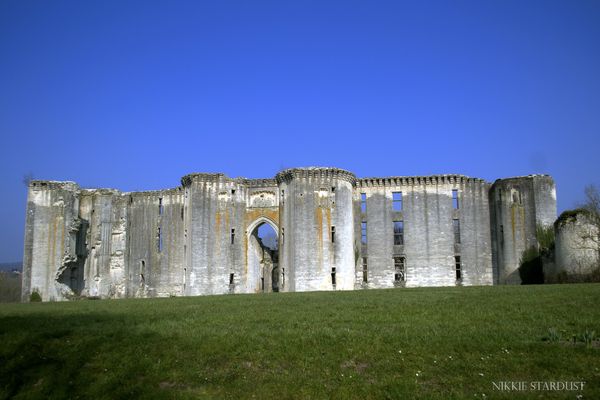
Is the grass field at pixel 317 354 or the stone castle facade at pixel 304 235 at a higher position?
the stone castle facade at pixel 304 235

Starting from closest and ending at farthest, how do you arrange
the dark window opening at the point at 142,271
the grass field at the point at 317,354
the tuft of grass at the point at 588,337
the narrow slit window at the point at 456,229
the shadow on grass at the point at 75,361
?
1. the grass field at the point at 317,354
2. the tuft of grass at the point at 588,337
3. the shadow on grass at the point at 75,361
4. the narrow slit window at the point at 456,229
5. the dark window opening at the point at 142,271

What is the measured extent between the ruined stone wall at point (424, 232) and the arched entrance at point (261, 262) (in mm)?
7347

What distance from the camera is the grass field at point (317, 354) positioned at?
13.5 m

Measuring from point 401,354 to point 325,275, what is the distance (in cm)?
2890

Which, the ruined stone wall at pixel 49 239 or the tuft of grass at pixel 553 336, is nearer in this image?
the tuft of grass at pixel 553 336

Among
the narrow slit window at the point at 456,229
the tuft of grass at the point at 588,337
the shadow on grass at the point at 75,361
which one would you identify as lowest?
the shadow on grass at the point at 75,361

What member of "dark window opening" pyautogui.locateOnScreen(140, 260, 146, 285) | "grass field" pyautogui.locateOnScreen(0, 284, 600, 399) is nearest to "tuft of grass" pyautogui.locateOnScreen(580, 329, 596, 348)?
"grass field" pyautogui.locateOnScreen(0, 284, 600, 399)

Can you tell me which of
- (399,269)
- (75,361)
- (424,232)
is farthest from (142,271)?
(75,361)

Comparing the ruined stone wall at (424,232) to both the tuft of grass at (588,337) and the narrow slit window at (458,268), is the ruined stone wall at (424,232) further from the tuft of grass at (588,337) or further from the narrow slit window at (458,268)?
the tuft of grass at (588,337)

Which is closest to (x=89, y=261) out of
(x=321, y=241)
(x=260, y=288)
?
(x=260, y=288)

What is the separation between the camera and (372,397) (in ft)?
43.4

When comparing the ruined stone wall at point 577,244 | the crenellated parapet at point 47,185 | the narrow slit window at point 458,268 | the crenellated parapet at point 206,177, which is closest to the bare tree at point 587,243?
the ruined stone wall at point 577,244

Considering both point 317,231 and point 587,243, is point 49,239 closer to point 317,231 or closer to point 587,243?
point 317,231

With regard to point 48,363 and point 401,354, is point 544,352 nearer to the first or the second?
point 401,354
